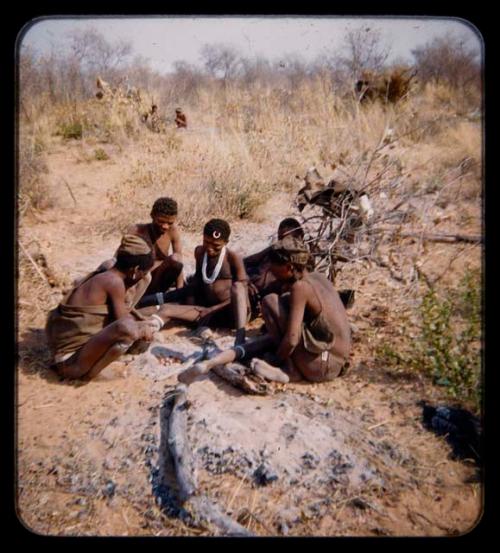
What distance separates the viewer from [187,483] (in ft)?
8.32

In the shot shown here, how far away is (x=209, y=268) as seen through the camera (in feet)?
14.0

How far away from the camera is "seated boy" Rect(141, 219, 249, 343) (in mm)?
4102

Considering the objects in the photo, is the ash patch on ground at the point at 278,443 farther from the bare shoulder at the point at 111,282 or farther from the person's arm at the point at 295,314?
the bare shoulder at the point at 111,282

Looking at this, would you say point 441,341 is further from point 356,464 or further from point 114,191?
point 114,191

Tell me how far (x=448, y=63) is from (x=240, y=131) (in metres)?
3.08

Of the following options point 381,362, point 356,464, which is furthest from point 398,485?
point 381,362

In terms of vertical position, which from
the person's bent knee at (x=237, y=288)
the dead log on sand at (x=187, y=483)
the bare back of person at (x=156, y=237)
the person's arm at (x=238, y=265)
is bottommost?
the dead log on sand at (x=187, y=483)

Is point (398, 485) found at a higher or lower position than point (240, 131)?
lower

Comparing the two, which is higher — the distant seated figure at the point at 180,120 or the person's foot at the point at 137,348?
the distant seated figure at the point at 180,120

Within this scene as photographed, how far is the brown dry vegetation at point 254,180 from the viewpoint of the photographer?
4289 mm

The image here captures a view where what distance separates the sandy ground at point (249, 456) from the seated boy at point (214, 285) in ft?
1.68

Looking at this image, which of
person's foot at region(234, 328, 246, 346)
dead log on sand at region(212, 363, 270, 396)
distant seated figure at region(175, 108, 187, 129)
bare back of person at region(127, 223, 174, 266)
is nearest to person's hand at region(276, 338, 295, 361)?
dead log on sand at region(212, 363, 270, 396)

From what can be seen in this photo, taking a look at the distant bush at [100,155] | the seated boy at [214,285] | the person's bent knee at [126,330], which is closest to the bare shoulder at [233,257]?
the seated boy at [214,285]

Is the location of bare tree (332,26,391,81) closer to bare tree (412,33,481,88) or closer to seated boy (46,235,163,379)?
bare tree (412,33,481,88)
